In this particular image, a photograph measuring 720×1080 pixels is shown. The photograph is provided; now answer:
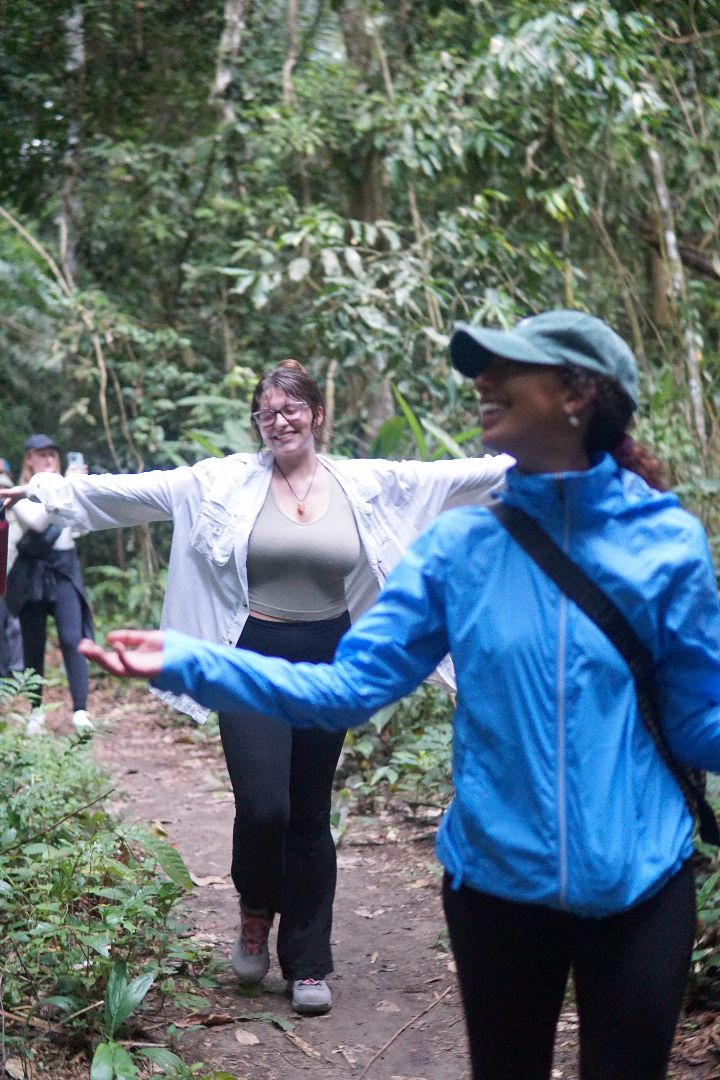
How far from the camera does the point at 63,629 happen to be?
832 cm

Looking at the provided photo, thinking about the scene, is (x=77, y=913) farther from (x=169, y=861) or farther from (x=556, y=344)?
(x=556, y=344)

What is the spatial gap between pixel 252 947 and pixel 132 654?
2451 mm

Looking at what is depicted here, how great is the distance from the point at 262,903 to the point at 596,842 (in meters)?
2.42

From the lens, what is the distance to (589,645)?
2.11m

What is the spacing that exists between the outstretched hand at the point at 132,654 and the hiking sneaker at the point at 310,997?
2400 mm

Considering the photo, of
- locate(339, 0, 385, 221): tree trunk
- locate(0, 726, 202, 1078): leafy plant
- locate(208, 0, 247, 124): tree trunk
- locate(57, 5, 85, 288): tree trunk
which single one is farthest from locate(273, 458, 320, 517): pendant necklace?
locate(57, 5, 85, 288): tree trunk

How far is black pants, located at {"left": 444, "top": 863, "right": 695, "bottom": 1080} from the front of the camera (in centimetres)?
210

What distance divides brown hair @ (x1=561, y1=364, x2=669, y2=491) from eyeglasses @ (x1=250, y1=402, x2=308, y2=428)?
191cm

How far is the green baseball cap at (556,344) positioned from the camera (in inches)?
84.4

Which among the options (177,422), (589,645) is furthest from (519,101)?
(589,645)

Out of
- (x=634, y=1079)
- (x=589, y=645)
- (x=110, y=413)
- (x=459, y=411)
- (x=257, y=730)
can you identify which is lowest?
(x=110, y=413)

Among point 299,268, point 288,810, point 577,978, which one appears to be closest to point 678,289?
point 299,268

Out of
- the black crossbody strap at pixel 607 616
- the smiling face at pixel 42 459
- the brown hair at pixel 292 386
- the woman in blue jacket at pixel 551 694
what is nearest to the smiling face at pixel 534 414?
the woman in blue jacket at pixel 551 694

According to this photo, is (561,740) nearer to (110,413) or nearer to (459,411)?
(459,411)
